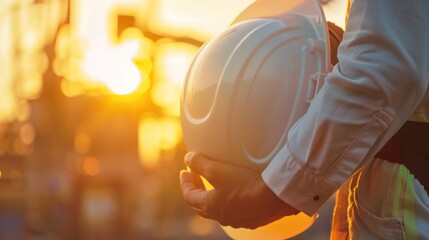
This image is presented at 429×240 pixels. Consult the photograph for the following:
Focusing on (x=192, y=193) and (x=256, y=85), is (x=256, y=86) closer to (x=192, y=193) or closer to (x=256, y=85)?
(x=256, y=85)

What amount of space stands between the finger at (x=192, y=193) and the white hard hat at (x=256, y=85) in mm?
80

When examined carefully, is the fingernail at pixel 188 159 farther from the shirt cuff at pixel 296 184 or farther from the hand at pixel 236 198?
the shirt cuff at pixel 296 184

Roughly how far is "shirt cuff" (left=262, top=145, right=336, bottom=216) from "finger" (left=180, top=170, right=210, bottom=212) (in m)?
0.20

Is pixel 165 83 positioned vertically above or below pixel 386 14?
below

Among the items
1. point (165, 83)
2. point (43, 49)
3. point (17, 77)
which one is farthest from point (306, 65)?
point (17, 77)

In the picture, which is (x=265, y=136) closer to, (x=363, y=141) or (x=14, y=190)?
(x=363, y=141)

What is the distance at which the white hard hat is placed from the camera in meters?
2.54

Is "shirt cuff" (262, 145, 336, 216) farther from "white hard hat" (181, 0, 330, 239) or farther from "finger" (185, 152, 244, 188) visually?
"white hard hat" (181, 0, 330, 239)

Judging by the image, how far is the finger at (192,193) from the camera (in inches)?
96.1

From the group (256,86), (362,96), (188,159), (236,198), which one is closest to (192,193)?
(188,159)

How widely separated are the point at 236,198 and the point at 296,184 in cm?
17

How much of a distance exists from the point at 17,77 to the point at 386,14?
4318 cm

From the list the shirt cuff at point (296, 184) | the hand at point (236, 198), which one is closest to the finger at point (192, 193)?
the hand at point (236, 198)

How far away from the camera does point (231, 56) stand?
2.62 m
